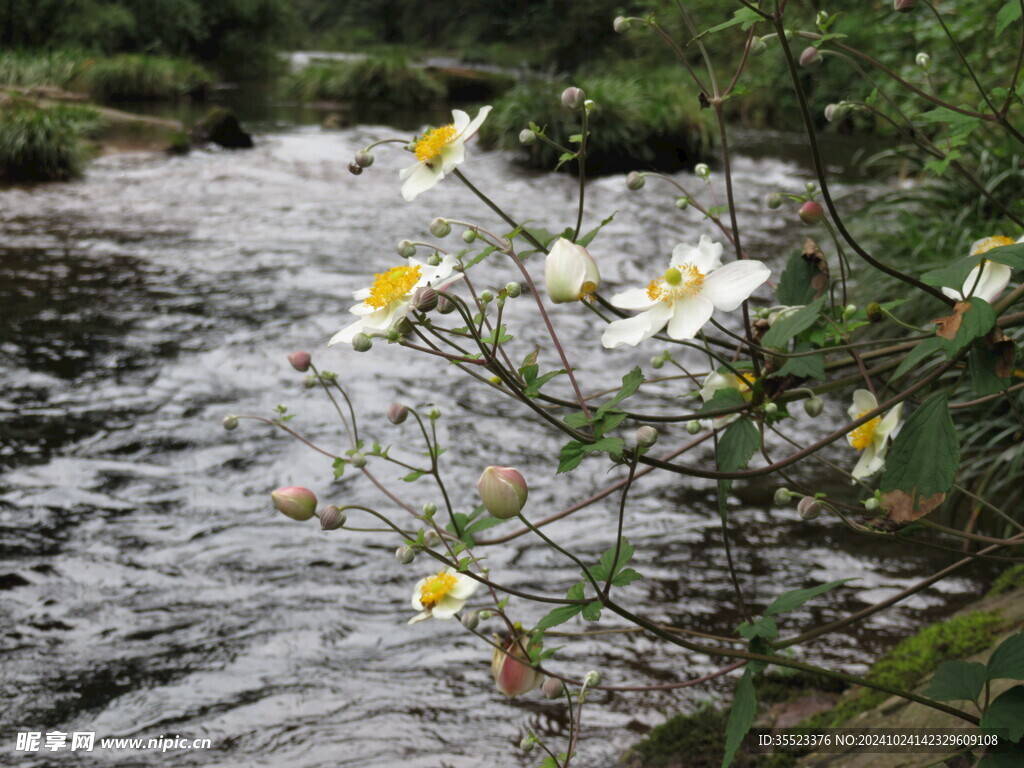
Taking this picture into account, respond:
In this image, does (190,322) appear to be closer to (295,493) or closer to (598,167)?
(295,493)

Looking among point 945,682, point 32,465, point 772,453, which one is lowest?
point 32,465

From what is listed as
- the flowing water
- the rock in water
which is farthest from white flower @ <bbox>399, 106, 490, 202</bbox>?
the rock in water

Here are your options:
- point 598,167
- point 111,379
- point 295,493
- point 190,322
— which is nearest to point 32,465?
point 111,379

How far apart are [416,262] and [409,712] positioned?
4.43 ft

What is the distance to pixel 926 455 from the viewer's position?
89 centimetres

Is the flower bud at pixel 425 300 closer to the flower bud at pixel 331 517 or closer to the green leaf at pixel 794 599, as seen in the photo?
the flower bud at pixel 331 517

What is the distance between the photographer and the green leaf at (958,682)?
1.00 metres

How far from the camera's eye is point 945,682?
1.02m

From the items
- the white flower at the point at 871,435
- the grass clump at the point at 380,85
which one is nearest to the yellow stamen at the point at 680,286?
the white flower at the point at 871,435

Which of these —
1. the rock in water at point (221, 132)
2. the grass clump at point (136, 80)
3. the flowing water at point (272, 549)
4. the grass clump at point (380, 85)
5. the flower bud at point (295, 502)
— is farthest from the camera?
the grass clump at point (380, 85)

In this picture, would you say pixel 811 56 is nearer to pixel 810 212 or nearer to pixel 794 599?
pixel 810 212

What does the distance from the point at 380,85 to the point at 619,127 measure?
8055 millimetres

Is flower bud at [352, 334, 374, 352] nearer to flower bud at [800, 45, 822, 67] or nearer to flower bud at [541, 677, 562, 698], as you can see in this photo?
flower bud at [541, 677, 562, 698]

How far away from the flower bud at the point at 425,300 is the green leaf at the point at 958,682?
713 mm
